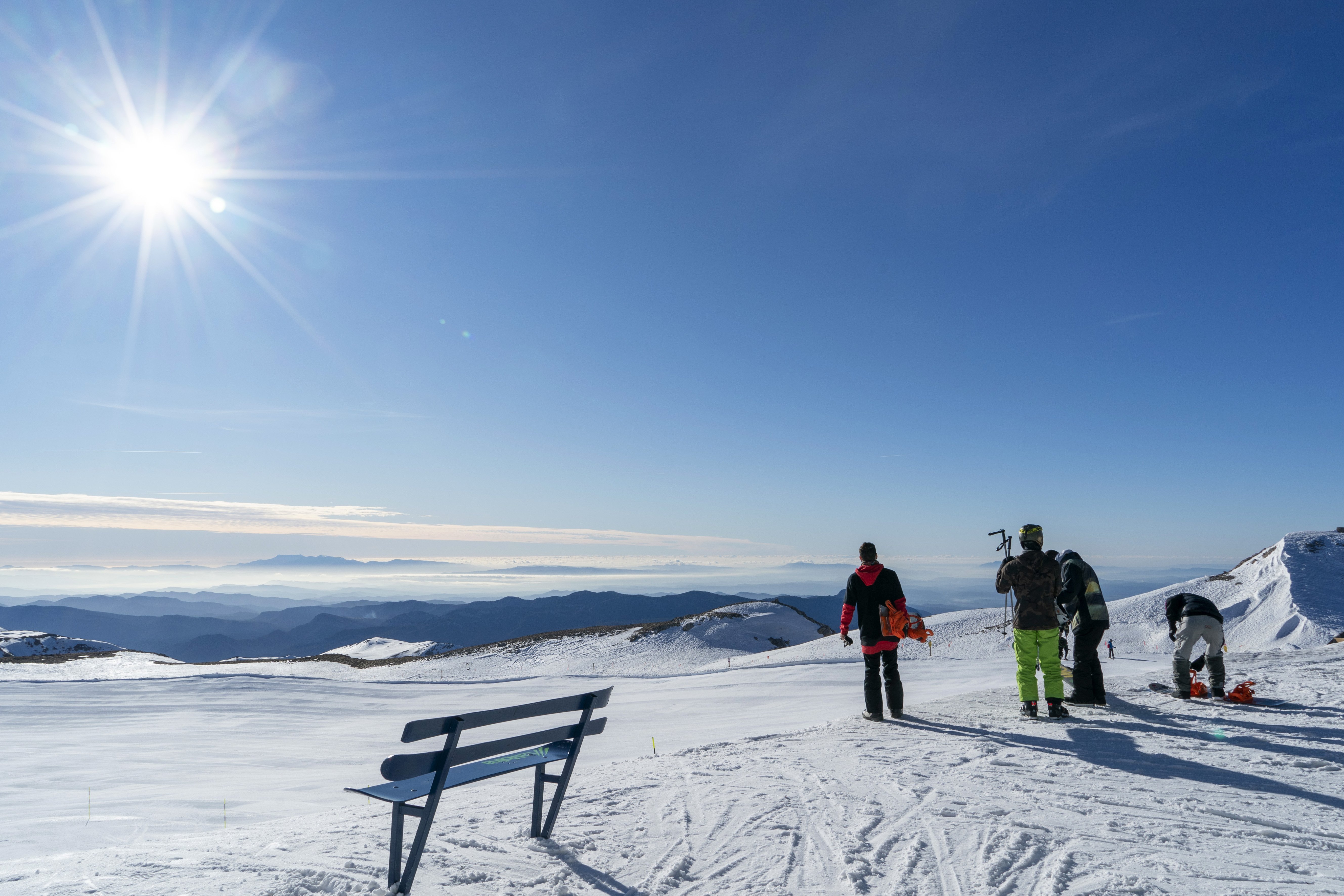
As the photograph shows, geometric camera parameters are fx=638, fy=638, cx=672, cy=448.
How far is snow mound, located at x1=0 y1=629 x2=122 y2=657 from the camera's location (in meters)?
48.3

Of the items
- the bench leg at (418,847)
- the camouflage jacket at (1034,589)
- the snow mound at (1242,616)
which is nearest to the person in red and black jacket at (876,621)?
the camouflage jacket at (1034,589)

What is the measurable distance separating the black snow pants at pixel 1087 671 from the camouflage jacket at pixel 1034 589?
111 cm

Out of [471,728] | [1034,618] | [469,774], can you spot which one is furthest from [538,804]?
[1034,618]

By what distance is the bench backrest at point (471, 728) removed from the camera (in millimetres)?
3586

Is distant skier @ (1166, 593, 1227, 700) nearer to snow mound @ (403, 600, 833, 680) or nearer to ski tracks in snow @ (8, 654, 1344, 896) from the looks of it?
ski tracks in snow @ (8, 654, 1344, 896)

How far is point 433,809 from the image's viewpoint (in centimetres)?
375

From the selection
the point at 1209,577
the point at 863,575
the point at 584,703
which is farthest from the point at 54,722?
the point at 1209,577

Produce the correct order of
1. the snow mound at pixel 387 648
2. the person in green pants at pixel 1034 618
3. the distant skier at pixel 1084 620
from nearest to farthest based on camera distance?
the person in green pants at pixel 1034 618, the distant skier at pixel 1084 620, the snow mound at pixel 387 648

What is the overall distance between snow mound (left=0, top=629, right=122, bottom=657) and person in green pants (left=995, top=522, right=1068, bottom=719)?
2337 inches

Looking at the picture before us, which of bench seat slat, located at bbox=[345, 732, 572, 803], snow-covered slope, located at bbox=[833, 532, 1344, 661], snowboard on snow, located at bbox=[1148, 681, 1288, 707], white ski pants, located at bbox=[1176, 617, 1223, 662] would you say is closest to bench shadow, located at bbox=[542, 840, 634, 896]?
bench seat slat, located at bbox=[345, 732, 572, 803]

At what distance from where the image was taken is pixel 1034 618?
827 cm

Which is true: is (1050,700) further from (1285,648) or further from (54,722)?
(54,722)

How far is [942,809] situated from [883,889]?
1.61m

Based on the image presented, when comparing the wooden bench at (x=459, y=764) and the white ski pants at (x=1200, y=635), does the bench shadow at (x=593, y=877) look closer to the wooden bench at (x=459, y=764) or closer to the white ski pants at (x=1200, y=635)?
the wooden bench at (x=459, y=764)
